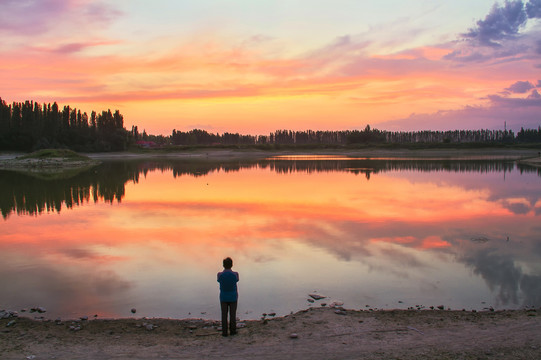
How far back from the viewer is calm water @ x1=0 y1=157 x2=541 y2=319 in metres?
9.25

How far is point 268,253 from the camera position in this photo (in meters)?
12.8

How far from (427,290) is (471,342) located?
2949 millimetres

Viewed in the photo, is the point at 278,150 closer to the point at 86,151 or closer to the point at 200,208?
the point at 86,151

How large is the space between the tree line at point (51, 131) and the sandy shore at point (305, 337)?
108 meters

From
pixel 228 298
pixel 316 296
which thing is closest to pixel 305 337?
pixel 228 298

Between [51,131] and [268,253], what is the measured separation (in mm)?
117216

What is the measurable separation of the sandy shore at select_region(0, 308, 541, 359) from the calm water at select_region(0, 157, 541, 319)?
29.3 inches

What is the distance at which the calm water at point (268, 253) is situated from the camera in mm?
9250

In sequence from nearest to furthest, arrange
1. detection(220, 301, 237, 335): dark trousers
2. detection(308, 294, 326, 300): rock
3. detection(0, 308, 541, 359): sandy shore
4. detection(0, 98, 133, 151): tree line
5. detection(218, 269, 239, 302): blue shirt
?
1. detection(0, 308, 541, 359): sandy shore
2. detection(220, 301, 237, 335): dark trousers
3. detection(218, 269, 239, 302): blue shirt
4. detection(308, 294, 326, 300): rock
5. detection(0, 98, 133, 151): tree line

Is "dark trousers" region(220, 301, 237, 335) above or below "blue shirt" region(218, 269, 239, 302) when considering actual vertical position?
below

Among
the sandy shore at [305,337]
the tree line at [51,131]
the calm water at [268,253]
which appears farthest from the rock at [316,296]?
the tree line at [51,131]

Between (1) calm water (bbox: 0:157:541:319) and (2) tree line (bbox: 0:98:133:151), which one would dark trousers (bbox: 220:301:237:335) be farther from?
(2) tree line (bbox: 0:98:133:151)

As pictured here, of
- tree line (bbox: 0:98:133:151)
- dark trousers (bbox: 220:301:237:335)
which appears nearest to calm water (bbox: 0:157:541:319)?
dark trousers (bbox: 220:301:237:335)

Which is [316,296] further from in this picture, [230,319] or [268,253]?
[268,253]
